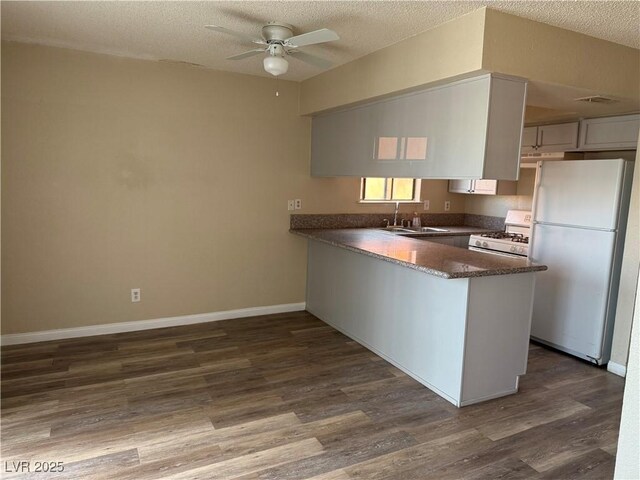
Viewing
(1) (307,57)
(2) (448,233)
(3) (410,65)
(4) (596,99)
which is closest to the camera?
(1) (307,57)

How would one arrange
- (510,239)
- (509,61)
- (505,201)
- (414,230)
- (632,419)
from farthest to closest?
(505,201)
(414,230)
(510,239)
(509,61)
(632,419)

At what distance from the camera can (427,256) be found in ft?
10.7

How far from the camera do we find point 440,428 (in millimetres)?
2654

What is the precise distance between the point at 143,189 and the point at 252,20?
1.90m

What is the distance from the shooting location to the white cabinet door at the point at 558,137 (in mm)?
4223

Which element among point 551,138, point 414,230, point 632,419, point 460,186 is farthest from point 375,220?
point 632,419

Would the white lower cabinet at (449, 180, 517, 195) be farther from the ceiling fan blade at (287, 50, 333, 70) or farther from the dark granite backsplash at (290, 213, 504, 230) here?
the ceiling fan blade at (287, 50, 333, 70)

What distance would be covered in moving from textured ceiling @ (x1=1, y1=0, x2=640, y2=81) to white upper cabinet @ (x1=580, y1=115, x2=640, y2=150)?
33.2 inches

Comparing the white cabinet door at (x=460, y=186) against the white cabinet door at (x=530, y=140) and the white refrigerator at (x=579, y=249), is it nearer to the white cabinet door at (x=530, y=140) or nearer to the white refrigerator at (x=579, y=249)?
the white cabinet door at (x=530, y=140)

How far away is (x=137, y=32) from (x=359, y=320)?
2846 millimetres

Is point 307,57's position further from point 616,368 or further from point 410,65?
point 616,368

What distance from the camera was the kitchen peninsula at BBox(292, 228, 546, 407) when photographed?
2.87 meters

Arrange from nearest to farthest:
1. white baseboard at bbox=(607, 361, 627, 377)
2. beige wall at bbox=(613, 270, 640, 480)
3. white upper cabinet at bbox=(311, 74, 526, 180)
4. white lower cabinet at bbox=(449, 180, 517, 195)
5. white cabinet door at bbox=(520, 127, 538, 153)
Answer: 1. beige wall at bbox=(613, 270, 640, 480)
2. white upper cabinet at bbox=(311, 74, 526, 180)
3. white baseboard at bbox=(607, 361, 627, 377)
4. white cabinet door at bbox=(520, 127, 538, 153)
5. white lower cabinet at bbox=(449, 180, 517, 195)

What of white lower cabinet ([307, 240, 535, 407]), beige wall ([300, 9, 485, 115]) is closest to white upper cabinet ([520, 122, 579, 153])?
beige wall ([300, 9, 485, 115])
